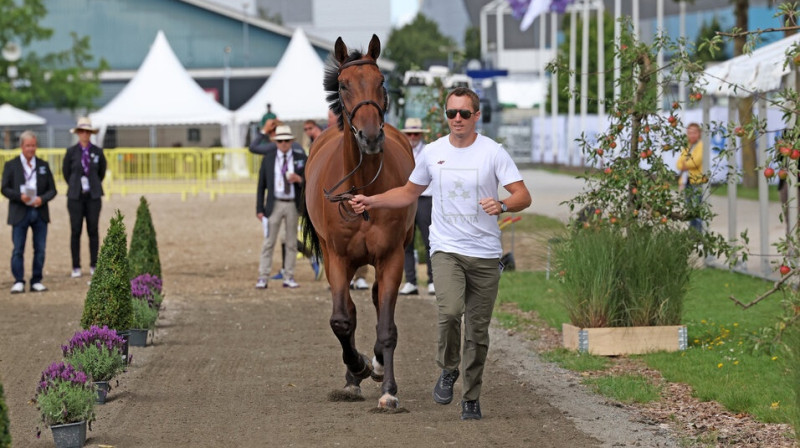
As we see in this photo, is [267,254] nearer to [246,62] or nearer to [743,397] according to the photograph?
[743,397]

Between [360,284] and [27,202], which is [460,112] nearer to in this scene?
[360,284]

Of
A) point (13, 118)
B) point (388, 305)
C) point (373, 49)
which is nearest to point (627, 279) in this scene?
point (388, 305)

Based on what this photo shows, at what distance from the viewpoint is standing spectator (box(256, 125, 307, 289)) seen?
1673cm

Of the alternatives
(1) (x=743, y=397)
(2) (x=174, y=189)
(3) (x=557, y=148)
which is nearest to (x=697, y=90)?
(1) (x=743, y=397)

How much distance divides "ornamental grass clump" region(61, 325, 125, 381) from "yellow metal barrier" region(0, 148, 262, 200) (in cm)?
2755

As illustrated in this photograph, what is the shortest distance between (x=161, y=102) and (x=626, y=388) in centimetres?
3604

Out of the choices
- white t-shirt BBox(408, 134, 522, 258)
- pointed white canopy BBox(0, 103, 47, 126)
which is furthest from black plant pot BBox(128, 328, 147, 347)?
pointed white canopy BBox(0, 103, 47, 126)

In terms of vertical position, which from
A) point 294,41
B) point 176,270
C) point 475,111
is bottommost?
point 176,270

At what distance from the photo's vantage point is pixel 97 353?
9.39m

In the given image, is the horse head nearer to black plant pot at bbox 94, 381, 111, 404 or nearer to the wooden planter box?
black plant pot at bbox 94, 381, 111, 404

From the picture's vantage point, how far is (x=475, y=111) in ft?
27.3

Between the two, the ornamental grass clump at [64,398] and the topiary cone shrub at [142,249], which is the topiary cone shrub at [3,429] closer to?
the ornamental grass clump at [64,398]

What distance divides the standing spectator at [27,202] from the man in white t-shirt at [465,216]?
9388 millimetres

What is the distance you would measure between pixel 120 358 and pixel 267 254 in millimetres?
7729
